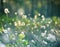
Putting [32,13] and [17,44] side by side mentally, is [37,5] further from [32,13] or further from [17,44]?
[17,44]

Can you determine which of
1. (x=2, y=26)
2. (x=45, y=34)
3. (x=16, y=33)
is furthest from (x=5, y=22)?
(x=45, y=34)

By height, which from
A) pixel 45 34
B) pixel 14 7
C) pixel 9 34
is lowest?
pixel 9 34

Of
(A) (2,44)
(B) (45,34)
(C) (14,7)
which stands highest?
(C) (14,7)

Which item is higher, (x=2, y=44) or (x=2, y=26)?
(x=2, y=26)

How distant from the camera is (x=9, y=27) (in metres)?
1.63

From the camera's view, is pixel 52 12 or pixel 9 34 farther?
pixel 52 12

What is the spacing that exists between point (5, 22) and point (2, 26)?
0.16ft

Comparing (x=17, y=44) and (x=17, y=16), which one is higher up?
(x=17, y=16)

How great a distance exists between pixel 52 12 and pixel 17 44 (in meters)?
0.51

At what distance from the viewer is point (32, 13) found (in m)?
1.71

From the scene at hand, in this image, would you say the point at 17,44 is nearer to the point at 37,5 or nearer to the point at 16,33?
the point at 16,33

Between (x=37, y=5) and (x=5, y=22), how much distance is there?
1.26ft

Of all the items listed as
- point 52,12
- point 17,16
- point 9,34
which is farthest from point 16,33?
point 52,12

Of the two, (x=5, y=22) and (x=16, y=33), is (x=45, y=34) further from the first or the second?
(x=5, y=22)
